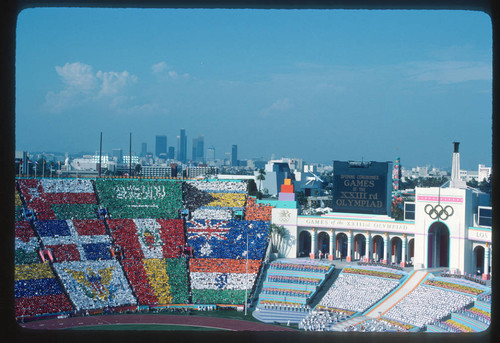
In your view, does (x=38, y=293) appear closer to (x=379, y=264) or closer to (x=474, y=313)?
(x=379, y=264)

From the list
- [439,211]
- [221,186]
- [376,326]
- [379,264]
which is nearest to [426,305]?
[376,326]

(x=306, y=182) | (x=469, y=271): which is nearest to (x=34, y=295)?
(x=469, y=271)

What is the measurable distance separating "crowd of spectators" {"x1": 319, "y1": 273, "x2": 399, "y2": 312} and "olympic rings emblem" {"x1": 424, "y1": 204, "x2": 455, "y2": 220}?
2658 millimetres

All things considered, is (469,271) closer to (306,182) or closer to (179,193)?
(179,193)

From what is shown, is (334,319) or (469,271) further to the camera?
(469,271)

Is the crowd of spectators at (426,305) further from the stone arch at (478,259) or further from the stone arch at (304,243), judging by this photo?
the stone arch at (304,243)

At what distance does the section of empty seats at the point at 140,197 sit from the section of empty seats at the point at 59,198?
21.8 inches

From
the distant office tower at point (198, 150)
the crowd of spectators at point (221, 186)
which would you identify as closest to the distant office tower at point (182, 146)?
the distant office tower at point (198, 150)

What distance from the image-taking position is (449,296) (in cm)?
1493

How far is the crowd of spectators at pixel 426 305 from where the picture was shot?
14.2 m

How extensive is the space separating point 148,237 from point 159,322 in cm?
488

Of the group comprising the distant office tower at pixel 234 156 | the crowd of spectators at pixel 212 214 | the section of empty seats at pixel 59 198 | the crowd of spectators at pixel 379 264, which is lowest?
the crowd of spectators at pixel 379 264

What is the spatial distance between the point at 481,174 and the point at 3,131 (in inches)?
2013

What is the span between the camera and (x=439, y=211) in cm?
1750
